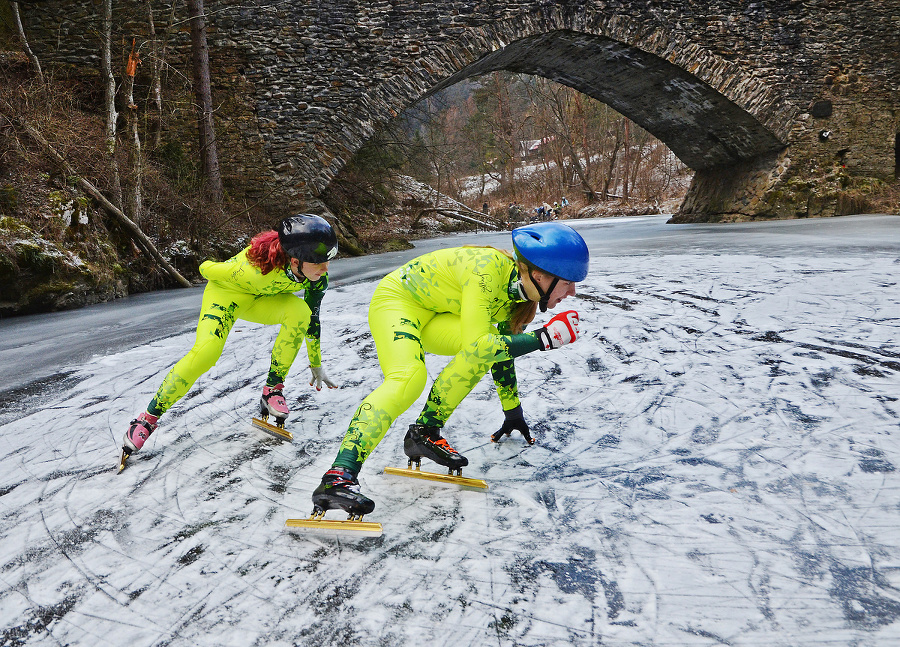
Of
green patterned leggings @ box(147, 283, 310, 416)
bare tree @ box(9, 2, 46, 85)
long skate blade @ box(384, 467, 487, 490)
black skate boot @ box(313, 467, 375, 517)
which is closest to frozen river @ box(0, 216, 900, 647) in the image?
long skate blade @ box(384, 467, 487, 490)

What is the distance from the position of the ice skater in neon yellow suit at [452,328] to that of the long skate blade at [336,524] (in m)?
0.05

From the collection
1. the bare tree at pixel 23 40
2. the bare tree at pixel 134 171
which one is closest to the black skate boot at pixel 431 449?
the bare tree at pixel 134 171

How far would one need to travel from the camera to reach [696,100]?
533 inches

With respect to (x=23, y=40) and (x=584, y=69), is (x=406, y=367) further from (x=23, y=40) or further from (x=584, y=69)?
(x=584, y=69)

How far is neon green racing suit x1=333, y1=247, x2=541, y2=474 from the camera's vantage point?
6.57ft

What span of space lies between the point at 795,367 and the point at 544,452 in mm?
1617

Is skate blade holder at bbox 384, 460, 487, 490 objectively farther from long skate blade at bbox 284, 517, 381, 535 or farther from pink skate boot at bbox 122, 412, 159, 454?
pink skate boot at bbox 122, 412, 159, 454

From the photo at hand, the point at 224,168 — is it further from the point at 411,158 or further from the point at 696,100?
the point at 696,100

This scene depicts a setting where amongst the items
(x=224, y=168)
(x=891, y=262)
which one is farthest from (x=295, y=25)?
(x=891, y=262)

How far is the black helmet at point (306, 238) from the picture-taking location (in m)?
2.54

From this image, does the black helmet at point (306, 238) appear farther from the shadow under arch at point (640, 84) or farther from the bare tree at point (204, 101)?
the shadow under arch at point (640, 84)

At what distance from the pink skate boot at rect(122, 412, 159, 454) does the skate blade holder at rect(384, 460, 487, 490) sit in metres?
1.11

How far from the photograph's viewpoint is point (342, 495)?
186cm

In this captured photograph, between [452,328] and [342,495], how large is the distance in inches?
34.8
